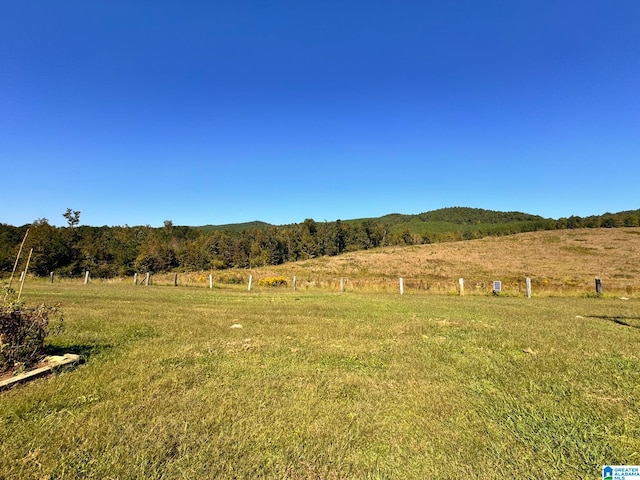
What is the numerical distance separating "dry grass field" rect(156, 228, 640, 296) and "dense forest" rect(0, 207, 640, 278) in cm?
2841

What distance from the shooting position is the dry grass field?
2467 centimetres

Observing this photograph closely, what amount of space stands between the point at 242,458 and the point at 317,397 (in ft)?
4.78

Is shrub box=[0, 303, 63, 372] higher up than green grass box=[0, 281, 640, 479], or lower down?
higher up

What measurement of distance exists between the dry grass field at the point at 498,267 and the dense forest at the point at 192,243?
28409 mm

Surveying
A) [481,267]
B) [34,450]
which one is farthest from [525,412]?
[481,267]

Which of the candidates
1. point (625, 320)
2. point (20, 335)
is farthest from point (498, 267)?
point (20, 335)

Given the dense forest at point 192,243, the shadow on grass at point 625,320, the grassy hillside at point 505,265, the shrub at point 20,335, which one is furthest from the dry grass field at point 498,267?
the dense forest at point 192,243

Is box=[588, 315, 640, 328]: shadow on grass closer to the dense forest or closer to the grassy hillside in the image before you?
the grassy hillside

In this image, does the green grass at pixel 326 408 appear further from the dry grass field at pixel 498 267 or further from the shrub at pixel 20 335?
the dry grass field at pixel 498 267

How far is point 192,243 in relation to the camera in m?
99.6

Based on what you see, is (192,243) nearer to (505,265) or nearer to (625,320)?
(505,265)

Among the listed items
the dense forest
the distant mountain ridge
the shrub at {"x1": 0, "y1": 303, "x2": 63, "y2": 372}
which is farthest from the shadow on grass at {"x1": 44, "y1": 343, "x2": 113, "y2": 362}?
the distant mountain ridge

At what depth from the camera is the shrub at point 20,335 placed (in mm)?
4770

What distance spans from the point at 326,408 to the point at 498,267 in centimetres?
4103
